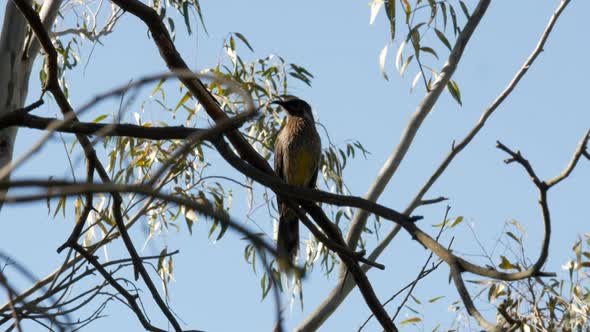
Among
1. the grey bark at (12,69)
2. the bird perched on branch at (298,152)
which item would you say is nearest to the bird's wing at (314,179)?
the bird perched on branch at (298,152)

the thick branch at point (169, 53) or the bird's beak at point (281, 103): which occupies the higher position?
the bird's beak at point (281, 103)

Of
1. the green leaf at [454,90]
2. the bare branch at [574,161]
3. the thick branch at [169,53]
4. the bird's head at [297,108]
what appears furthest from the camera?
the bird's head at [297,108]

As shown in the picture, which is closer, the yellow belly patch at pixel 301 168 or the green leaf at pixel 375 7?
the green leaf at pixel 375 7

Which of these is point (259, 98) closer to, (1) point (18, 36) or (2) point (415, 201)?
(2) point (415, 201)

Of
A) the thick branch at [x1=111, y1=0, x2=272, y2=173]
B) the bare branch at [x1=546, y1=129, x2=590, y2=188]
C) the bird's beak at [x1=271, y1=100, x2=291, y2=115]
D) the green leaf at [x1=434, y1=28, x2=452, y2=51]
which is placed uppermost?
the bird's beak at [x1=271, y1=100, x2=291, y2=115]

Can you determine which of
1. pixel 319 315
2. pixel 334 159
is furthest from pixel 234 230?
pixel 334 159

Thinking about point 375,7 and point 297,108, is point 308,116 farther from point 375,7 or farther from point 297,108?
point 375,7

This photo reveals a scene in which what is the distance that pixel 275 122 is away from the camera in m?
5.67

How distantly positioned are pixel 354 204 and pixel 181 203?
0.91 meters

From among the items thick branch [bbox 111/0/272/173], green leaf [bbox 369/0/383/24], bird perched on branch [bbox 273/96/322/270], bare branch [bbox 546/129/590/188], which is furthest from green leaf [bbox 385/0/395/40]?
bare branch [bbox 546/129/590/188]

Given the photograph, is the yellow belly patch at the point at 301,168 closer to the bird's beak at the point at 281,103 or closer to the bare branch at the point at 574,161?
the bird's beak at the point at 281,103

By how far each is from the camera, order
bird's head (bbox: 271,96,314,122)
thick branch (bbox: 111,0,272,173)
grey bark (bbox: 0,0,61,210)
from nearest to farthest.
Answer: thick branch (bbox: 111,0,272,173), grey bark (bbox: 0,0,61,210), bird's head (bbox: 271,96,314,122)

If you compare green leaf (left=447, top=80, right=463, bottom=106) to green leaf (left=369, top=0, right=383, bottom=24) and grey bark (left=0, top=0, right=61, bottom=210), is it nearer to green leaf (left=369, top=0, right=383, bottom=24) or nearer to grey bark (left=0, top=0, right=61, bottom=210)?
green leaf (left=369, top=0, right=383, bottom=24)

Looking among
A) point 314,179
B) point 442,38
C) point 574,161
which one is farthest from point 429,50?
point 574,161
